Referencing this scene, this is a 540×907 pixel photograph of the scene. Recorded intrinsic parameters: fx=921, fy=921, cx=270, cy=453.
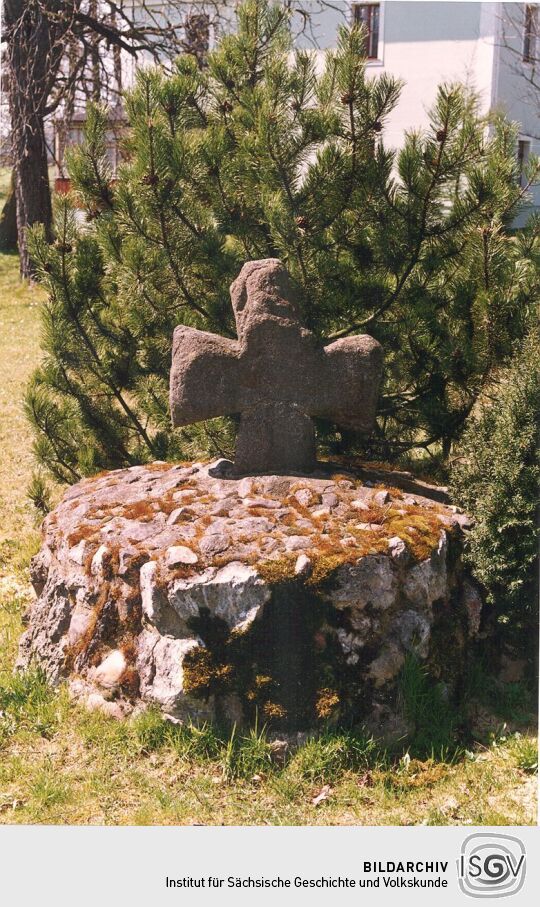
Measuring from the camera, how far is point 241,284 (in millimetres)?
4562

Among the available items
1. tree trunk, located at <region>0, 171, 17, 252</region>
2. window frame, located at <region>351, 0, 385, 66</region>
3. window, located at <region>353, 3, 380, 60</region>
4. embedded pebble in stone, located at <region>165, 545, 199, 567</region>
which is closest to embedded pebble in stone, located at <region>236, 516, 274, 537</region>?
embedded pebble in stone, located at <region>165, 545, 199, 567</region>

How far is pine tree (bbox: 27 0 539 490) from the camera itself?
474 cm

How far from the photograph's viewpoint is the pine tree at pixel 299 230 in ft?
15.5

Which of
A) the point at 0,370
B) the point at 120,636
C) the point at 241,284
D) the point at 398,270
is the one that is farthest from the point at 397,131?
the point at 0,370

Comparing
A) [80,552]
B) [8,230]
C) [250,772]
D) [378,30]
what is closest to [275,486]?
[80,552]

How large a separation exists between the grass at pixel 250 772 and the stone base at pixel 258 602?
0.12 meters

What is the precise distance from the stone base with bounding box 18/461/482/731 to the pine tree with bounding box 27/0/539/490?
0.97 m

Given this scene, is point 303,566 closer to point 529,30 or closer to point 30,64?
point 529,30

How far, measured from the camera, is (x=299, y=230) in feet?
15.8

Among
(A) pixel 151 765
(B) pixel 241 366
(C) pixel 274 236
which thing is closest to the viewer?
(A) pixel 151 765

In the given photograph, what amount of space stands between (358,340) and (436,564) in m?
1.19

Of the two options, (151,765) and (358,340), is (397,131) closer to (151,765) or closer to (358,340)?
(358,340)

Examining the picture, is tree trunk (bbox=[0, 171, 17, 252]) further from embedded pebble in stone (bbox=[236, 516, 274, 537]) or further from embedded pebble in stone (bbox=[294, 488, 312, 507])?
embedded pebble in stone (bbox=[236, 516, 274, 537])
